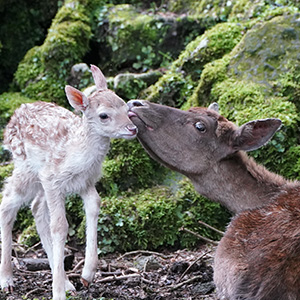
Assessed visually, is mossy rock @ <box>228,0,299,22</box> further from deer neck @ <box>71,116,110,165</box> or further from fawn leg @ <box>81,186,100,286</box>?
fawn leg @ <box>81,186,100,286</box>

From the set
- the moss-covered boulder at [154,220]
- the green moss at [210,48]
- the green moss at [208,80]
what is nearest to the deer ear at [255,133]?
the moss-covered boulder at [154,220]

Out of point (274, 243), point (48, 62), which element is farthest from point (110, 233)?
point (48, 62)

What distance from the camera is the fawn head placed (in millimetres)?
5531

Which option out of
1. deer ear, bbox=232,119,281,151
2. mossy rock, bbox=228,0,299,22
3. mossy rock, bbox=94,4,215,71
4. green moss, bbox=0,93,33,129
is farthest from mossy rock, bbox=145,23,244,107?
deer ear, bbox=232,119,281,151

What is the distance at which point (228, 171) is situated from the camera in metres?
6.04

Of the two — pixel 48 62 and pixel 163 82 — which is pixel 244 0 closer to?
pixel 163 82

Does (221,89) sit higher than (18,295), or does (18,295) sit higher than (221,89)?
(221,89)

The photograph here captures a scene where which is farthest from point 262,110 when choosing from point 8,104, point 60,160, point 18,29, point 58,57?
point 18,29

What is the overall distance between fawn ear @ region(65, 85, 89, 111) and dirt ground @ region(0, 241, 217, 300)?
1.79m

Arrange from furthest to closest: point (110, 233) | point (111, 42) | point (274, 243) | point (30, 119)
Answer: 1. point (111, 42)
2. point (110, 233)
3. point (30, 119)
4. point (274, 243)

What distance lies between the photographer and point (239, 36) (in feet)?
32.8

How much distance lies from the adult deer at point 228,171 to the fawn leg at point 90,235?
31.5 inches

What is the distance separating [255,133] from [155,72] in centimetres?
485

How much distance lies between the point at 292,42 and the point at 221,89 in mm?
1243
